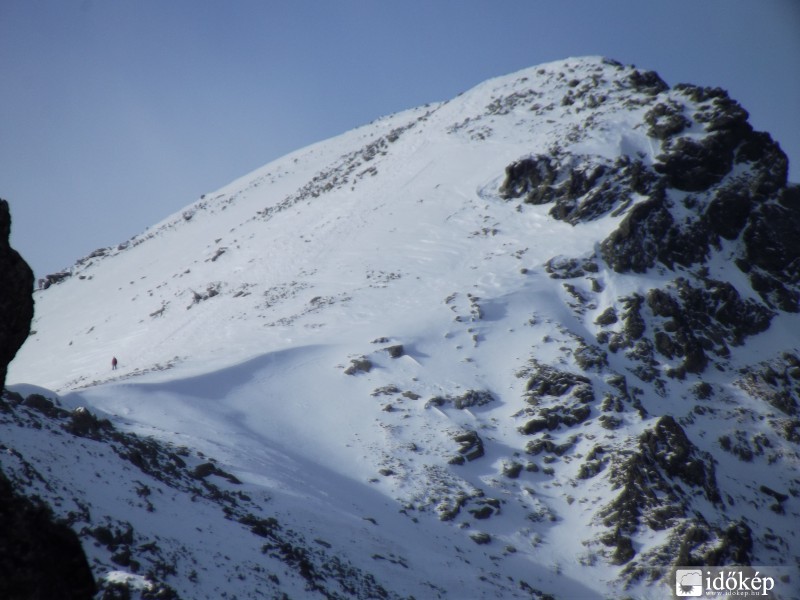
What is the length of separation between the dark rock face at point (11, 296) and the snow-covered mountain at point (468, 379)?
228 inches

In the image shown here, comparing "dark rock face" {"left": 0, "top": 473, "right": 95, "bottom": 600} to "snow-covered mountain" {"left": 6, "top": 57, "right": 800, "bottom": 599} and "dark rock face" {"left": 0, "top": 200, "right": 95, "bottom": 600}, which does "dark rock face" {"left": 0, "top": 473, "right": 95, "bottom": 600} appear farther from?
"snow-covered mountain" {"left": 6, "top": 57, "right": 800, "bottom": 599}

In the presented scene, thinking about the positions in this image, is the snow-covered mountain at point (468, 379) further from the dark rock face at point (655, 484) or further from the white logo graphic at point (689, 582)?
the white logo graphic at point (689, 582)

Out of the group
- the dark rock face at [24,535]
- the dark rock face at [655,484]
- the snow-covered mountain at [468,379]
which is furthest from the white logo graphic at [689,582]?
the dark rock face at [24,535]

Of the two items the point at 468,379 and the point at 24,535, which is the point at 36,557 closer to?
the point at 24,535

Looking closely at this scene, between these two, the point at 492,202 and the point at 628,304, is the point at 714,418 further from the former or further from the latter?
the point at 492,202

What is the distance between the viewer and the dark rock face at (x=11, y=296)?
7.66 m

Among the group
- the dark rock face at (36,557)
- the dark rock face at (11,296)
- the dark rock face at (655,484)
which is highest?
the dark rock face at (655,484)

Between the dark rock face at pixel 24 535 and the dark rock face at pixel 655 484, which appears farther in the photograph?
the dark rock face at pixel 655 484

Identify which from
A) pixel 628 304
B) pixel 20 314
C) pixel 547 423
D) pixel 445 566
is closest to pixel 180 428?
pixel 445 566

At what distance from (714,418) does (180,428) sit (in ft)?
71.9

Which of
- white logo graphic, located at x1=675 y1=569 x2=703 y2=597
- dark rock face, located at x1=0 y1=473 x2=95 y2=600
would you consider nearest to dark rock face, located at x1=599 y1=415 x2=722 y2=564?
white logo graphic, located at x1=675 y1=569 x2=703 y2=597

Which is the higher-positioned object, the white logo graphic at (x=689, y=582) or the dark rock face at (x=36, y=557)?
the white logo graphic at (x=689, y=582)

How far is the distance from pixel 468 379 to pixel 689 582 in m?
12.2

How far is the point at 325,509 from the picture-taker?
69.9 ft
